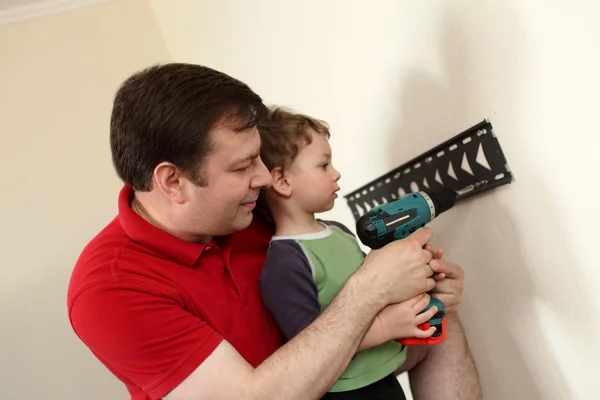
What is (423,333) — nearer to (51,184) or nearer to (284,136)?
(284,136)

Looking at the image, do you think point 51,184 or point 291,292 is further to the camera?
point 51,184

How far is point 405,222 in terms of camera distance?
94cm

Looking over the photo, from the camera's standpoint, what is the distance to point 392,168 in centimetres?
124

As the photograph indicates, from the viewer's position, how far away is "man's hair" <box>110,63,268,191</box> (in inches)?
35.5

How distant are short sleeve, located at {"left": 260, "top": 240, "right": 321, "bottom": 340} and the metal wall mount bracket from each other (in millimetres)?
336

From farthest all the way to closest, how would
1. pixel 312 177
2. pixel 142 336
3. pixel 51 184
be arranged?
pixel 51 184, pixel 312 177, pixel 142 336

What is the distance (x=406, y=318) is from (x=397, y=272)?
85 millimetres

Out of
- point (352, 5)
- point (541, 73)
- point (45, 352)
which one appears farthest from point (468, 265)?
point (45, 352)

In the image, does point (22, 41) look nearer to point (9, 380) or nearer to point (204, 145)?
point (9, 380)

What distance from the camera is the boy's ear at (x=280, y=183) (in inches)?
41.6

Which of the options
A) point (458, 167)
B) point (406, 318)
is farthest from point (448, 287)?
point (458, 167)

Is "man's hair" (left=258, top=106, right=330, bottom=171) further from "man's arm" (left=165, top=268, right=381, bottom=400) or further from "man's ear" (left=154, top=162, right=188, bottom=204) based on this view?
"man's arm" (left=165, top=268, right=381, bottom=400)

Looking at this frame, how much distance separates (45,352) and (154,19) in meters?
1.49

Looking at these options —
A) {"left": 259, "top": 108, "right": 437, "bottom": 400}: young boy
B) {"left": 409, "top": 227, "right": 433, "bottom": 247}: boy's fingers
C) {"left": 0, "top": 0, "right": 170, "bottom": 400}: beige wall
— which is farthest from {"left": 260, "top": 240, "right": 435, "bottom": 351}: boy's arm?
{"left": 0, "top": 0, "right": 170, "bottom": 400}: beige wall
